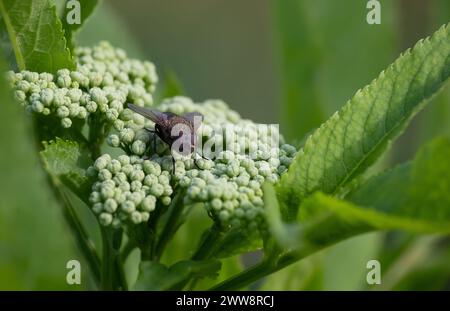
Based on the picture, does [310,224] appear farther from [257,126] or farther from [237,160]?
[257,126]

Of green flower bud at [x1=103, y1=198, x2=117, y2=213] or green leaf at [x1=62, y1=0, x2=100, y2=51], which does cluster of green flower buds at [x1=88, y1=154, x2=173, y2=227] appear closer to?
green flower bud at [x1=103, y1=198, x2=117, y2=213]

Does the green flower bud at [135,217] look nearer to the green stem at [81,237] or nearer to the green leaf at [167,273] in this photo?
the green leaf at [167,273]

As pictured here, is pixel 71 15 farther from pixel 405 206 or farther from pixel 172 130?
pixel 405 206

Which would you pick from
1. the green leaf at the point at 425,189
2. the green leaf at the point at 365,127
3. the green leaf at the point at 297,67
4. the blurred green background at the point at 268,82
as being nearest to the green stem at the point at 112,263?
the blurred green background at the point at 268,82

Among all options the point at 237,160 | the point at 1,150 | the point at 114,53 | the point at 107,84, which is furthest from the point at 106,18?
the point at 1,150

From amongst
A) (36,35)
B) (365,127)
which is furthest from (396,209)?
(36,35)
